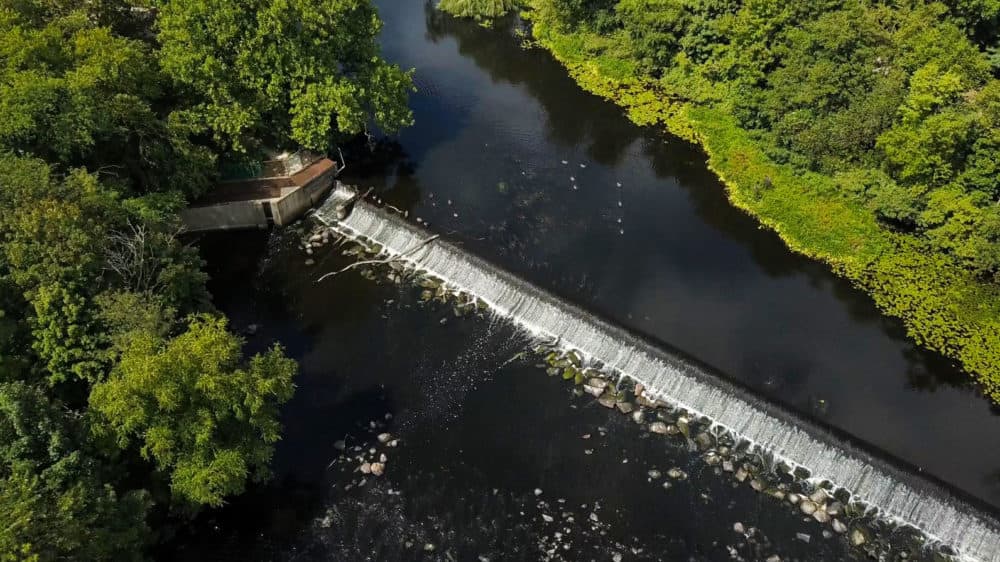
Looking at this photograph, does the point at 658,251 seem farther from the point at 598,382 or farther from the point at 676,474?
the point at 676,474

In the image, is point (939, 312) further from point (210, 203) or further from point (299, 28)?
point (210, 203)

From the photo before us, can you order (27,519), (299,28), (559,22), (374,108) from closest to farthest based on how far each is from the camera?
(27,519) → (299,28) → (374,108) → (559,22)

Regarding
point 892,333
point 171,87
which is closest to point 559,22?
point 171,87

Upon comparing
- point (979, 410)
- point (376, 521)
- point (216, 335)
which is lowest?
point (376, 521)

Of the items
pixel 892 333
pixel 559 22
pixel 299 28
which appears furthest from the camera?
pixel 559 22

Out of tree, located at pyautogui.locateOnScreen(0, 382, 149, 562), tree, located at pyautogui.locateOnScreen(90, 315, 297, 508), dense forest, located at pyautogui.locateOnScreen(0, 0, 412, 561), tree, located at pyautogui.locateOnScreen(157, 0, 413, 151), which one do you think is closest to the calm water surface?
tree, located at pyautogui.locateOnScreen(157, 0, 413, 151)

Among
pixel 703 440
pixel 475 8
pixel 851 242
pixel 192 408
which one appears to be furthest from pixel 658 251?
pixel 475 8
